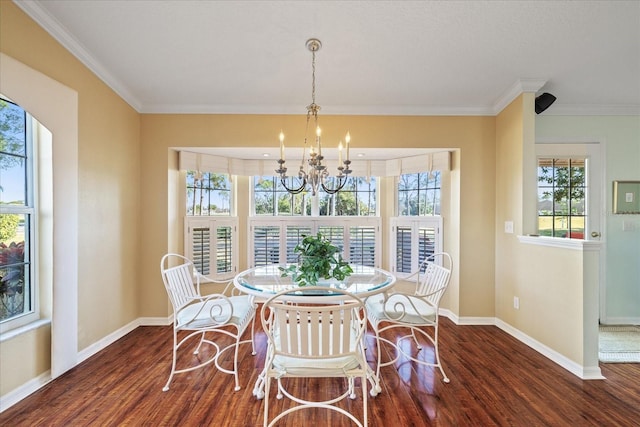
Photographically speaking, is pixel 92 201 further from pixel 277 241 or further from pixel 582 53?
pixel 582 53

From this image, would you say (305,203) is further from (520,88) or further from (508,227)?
(520,88)

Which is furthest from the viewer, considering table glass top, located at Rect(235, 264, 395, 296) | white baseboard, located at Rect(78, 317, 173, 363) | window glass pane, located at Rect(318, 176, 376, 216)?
window glass pane, located at Rect(318, 176, 376, 216)

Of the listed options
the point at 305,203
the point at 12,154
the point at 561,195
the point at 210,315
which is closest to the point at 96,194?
the point at 12,154

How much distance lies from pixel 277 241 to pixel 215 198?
102cm

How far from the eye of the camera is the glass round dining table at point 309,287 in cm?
177

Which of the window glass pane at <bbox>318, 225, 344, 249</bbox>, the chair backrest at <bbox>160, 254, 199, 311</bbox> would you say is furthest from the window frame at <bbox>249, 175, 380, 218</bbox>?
the chair backrest at <bbox>160, 254, 199, 311</bbox>

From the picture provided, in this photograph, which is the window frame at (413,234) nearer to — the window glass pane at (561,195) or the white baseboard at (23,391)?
the window glass pane at (561,195)

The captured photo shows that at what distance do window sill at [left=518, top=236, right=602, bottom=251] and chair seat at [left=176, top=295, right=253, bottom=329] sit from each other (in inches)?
104

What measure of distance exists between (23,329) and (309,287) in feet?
6.53

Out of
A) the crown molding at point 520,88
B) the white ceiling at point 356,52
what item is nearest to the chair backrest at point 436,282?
the white ceiling at point 356,52

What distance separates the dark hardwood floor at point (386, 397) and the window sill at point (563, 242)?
99 centimetres

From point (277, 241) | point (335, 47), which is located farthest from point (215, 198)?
point (335, 47)

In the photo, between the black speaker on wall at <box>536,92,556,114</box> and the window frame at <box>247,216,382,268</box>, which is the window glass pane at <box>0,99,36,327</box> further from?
the black speaker on wall at <box>536,92,556,114</box>

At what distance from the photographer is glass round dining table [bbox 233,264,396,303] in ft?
5.81
